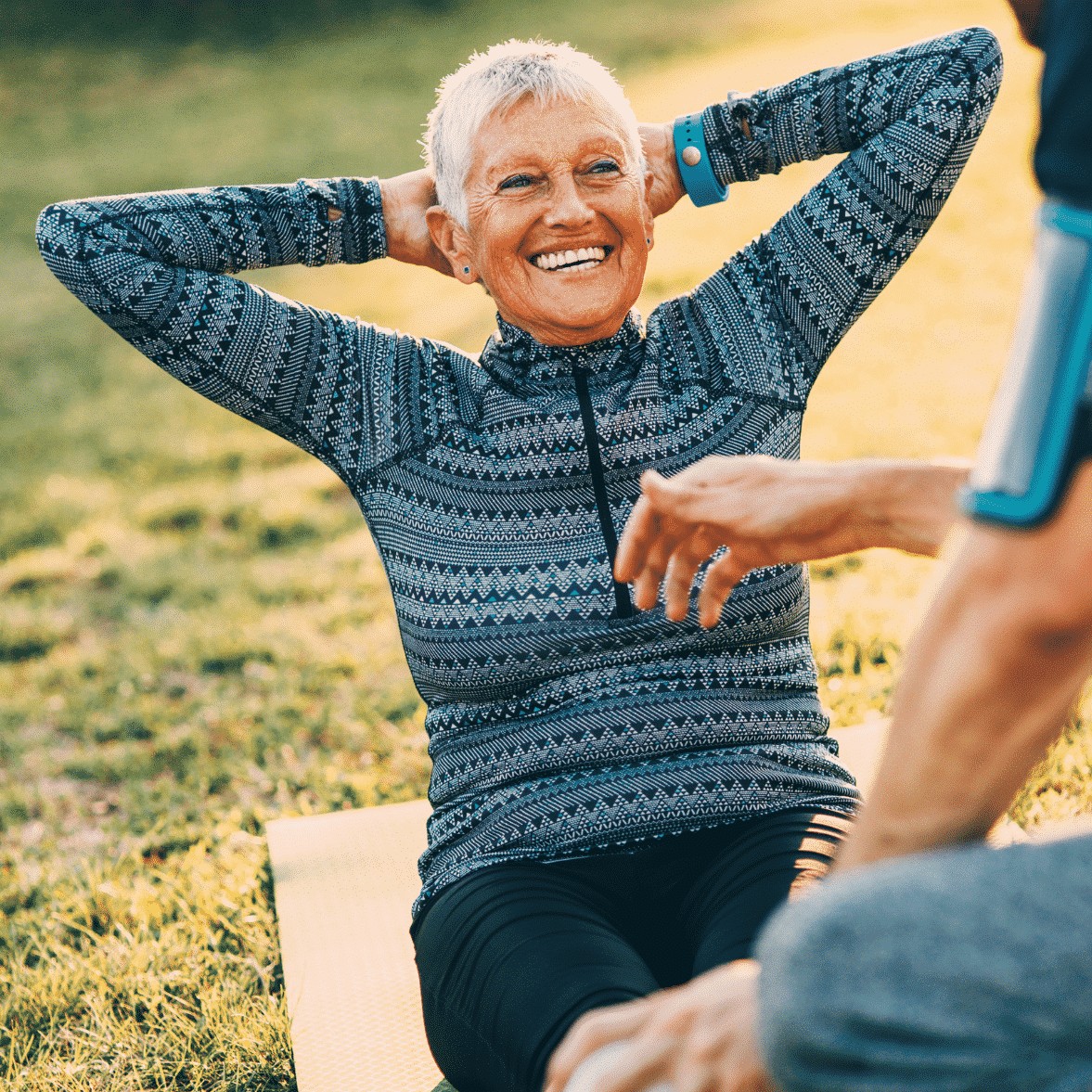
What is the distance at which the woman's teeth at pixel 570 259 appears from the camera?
252 cm

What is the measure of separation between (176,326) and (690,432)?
969mm

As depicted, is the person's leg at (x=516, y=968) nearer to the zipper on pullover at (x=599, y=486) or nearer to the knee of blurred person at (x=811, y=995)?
the zipper on pullover at (x=599, y=486)

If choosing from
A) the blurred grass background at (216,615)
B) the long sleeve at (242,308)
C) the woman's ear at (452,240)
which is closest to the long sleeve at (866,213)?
the woman's ear at (452,240)

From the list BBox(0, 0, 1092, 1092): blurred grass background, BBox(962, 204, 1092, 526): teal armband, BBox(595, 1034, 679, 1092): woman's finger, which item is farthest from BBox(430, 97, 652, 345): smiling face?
BBox(595, 1034, 679, 1092): woman's finger

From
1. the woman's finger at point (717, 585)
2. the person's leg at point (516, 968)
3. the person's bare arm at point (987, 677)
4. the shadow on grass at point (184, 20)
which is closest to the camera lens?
the person's bare arm at point (987, 677)

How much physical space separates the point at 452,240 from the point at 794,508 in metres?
1.30

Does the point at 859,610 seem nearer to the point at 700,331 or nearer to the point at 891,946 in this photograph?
the point at 700,331

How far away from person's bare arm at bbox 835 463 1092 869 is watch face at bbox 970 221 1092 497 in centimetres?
4

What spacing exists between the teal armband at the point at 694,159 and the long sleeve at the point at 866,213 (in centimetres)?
27

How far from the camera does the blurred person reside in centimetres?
106

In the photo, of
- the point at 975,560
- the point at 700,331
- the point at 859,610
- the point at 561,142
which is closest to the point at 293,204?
the point at 561,142

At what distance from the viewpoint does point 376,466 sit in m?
2.46

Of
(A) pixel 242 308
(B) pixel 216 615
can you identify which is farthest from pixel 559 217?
(B) pixel 216 615

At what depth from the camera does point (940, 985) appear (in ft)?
3.51
